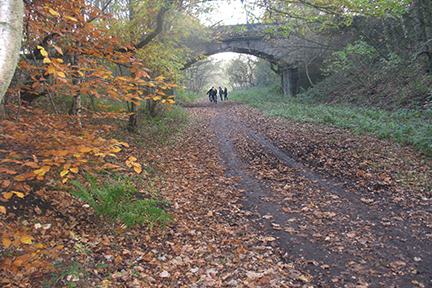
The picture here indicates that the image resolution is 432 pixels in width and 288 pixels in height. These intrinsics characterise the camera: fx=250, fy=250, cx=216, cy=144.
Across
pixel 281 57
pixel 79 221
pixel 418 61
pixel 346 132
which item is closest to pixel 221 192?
pixel 79 221

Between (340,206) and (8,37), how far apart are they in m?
5.20

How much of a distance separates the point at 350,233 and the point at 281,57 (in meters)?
18.8

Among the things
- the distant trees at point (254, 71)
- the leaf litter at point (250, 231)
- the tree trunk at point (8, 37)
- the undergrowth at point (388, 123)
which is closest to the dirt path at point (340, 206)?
the leaf litter at point (250, 231)

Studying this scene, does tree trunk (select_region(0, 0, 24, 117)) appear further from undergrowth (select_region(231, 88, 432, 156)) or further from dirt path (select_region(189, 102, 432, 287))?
undergrowth (select_region(231, 88, 432, 156))

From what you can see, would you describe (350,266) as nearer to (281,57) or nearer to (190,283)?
(190,283)

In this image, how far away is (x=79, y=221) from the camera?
3.86 meters

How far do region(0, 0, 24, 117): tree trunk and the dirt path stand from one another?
11.6 ft

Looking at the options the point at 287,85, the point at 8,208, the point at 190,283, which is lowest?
the point at 190,283

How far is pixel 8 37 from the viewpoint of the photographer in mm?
1495

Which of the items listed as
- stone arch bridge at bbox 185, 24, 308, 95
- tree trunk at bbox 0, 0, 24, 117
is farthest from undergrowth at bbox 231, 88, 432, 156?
stone arch bridge at bbox 185, 24, 308, 95

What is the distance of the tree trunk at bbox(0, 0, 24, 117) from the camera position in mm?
1467

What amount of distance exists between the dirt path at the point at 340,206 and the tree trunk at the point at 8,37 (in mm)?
3524

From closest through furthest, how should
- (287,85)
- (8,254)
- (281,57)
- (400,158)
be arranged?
1. (8,254)
2. (400,158)
3. (281,57)
4. (287,85)

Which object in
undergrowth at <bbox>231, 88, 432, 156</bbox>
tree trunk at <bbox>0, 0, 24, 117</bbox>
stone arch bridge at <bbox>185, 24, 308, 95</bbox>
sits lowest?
undergrowth at <bbox>231, 88, 432, 156</bbox>
